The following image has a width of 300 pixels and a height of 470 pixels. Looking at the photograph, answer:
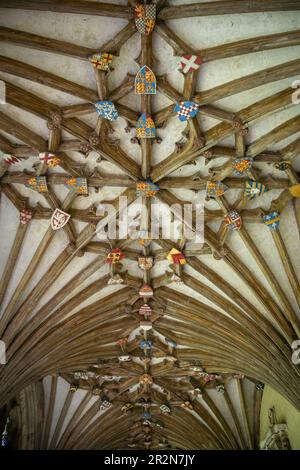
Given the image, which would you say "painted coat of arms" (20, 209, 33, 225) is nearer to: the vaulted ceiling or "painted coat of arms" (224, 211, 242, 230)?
the vaulted ceiling

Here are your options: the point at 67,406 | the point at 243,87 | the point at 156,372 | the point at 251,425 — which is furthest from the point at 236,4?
the point at 67,406

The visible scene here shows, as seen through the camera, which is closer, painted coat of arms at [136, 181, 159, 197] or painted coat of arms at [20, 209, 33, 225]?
painted coat of arms at [136, 181, 159, 197]

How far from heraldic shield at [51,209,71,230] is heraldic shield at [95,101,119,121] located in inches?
130

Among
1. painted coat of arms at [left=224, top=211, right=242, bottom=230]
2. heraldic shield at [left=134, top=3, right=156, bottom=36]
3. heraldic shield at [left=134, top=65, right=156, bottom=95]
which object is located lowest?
painted coat of arms at [left=224, top=211, right=242, bottom=230]

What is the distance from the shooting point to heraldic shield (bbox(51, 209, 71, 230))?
468 inches

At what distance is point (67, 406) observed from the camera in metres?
20.8

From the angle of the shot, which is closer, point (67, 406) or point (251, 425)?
point (251, 425)

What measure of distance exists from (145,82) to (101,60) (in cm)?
105

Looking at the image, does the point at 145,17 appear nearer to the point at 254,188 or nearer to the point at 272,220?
the point at 254,188

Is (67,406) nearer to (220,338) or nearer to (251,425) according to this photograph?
(251,425)

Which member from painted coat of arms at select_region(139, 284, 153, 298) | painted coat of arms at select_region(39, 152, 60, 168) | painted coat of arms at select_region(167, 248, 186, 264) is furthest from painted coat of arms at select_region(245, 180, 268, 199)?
painted coat of arms at select_region(139, 284, 153, 298)

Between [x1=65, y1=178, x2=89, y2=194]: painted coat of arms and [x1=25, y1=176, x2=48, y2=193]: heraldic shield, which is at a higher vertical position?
[x1=65, y1=178, x2=89, y2=194]: painted coat of arms
